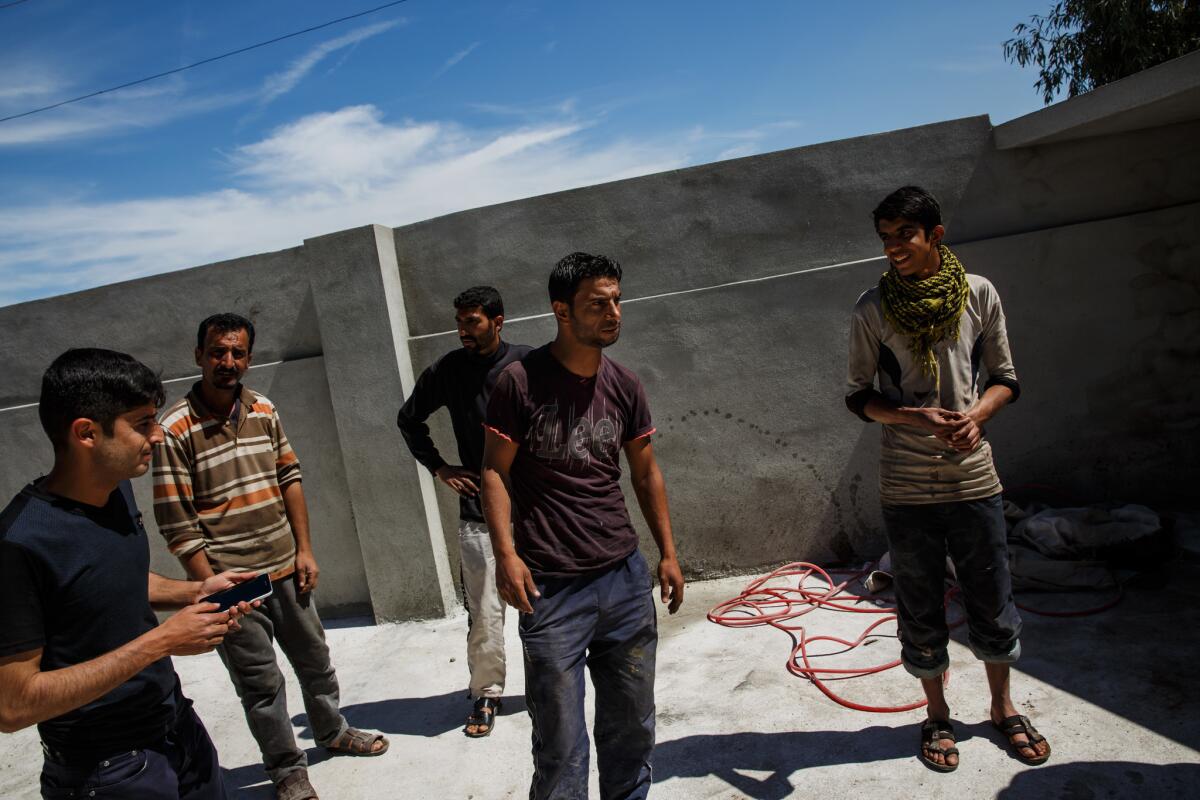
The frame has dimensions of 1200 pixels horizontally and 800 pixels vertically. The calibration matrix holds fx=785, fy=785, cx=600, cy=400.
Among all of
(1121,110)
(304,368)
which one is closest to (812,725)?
(1121,110)

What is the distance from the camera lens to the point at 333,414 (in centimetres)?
538

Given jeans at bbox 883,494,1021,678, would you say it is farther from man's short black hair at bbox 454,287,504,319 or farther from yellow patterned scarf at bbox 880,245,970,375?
man's short black hair at bbox 454,287,504,319

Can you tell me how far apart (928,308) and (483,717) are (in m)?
2.65

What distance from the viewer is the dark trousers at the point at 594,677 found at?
230cm

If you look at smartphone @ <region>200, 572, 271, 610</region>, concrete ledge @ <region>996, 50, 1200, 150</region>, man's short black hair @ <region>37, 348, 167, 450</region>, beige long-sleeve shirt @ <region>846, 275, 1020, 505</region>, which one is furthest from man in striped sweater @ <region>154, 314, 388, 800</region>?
concrete ledge @ <region>996, 50, 1200, 150</region>

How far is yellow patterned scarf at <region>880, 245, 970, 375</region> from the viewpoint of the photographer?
2.72 m

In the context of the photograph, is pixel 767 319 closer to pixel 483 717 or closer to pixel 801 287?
pixel 801 287

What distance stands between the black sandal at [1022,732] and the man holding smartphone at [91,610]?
269 centimetres

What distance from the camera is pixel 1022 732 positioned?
9.46 ft

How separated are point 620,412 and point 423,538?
2.97 metres

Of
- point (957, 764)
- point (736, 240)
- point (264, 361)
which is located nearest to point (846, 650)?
point (957, 764)

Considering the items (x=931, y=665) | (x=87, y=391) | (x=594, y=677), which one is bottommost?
(x=931, y=665)

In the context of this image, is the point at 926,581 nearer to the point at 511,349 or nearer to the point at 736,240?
the point at 511,349

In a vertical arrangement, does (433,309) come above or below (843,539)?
above
